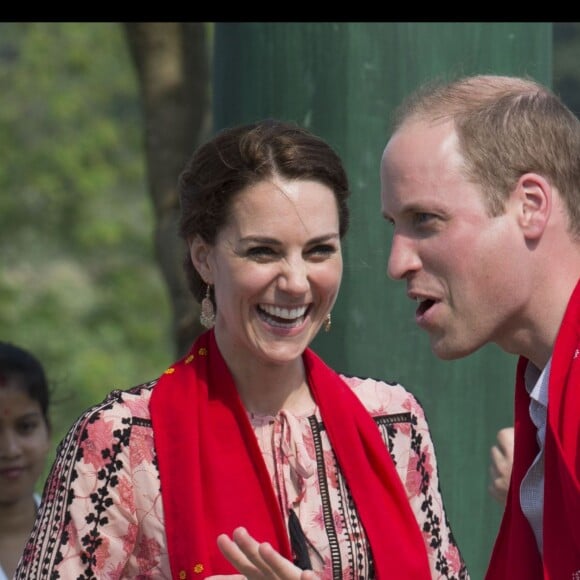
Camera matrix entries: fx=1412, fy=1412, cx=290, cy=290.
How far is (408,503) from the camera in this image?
364 cm

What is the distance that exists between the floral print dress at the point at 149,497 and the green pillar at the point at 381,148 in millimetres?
1322

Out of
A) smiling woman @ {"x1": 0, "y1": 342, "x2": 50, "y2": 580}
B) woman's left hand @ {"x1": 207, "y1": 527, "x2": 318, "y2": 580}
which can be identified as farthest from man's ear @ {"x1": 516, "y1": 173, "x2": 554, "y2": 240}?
smiling woman @ {"x1": 0, "y1": 342, "x2": 50, "y2": 580}

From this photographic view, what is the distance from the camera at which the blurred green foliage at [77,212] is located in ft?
49.8

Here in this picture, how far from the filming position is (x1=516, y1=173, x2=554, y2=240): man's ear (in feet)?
9.11

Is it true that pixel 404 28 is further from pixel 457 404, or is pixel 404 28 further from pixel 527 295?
pixel 527 295

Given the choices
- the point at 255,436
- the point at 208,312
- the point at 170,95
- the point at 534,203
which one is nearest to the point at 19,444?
the point at 208,312

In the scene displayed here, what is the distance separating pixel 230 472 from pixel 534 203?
117cm

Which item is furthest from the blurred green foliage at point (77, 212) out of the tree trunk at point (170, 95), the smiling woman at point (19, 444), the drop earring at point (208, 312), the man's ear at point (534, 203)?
the man's ear at point (534, 203)

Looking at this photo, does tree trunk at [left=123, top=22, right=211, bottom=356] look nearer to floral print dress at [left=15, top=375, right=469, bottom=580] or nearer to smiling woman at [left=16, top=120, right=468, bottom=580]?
smiling woman at [left=16, top=120, right=468, bottom=580]

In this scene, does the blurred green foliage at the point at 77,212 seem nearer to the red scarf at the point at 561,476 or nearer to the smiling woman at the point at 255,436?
the smiling woman at the point at 255,436

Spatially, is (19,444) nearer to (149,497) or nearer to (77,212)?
(149,497)

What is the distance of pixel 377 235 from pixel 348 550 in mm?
1784
